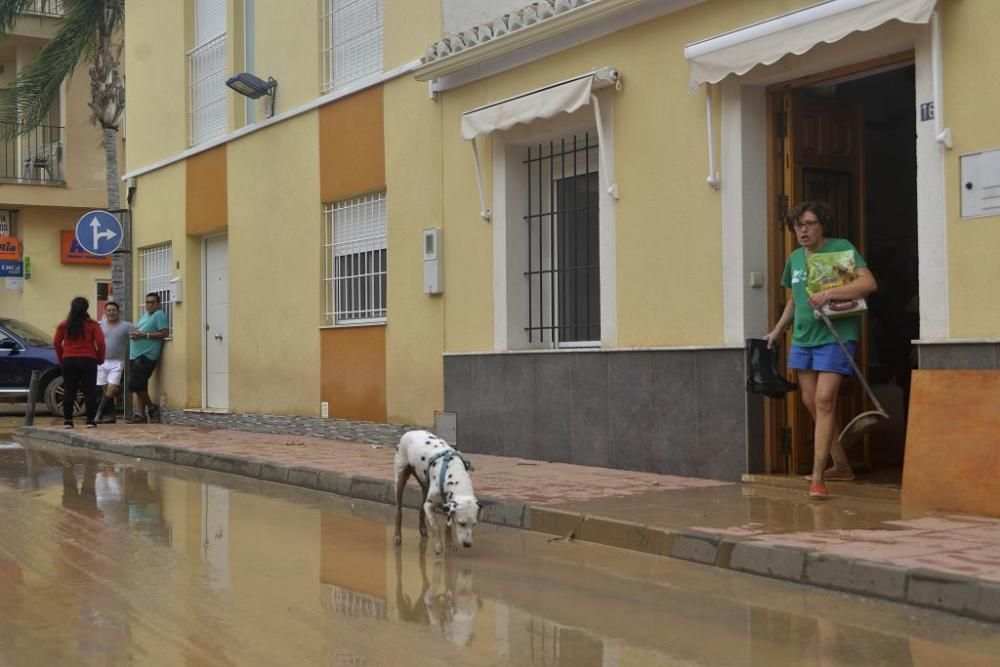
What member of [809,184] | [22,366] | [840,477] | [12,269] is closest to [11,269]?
[12,269]

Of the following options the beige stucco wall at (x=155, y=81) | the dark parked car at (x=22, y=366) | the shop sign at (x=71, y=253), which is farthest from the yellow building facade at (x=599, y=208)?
the shop sign at (x=71, y=253)

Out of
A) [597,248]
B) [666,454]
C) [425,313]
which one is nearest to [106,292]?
[425,313]

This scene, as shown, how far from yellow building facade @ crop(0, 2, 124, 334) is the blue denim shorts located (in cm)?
2556

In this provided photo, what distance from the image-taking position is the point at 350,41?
1542cm

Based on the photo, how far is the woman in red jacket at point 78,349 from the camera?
17391mm

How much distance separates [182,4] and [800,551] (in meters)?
15.6

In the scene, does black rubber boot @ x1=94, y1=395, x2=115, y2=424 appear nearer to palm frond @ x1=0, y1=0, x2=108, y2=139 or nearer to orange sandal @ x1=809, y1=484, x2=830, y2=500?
palm frond @ x1=0, y1=0, x2=108, y2=139

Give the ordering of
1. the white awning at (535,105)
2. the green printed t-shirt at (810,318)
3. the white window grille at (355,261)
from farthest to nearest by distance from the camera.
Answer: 1. the white window grille at (355,261)
2. the white awning at (535,105)
3. the green printed t-shirt at (810,318)

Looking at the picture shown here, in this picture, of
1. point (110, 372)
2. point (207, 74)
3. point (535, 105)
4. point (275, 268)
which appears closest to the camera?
point (535, 105)

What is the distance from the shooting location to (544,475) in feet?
35.0

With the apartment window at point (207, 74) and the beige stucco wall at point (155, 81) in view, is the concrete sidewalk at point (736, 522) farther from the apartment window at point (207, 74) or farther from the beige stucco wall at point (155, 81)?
the beige stucco wall at point (155, 81)

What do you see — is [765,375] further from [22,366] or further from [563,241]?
[22,366]

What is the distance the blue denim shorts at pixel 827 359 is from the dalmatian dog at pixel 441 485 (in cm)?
277

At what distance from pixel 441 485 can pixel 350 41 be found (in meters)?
9.29
